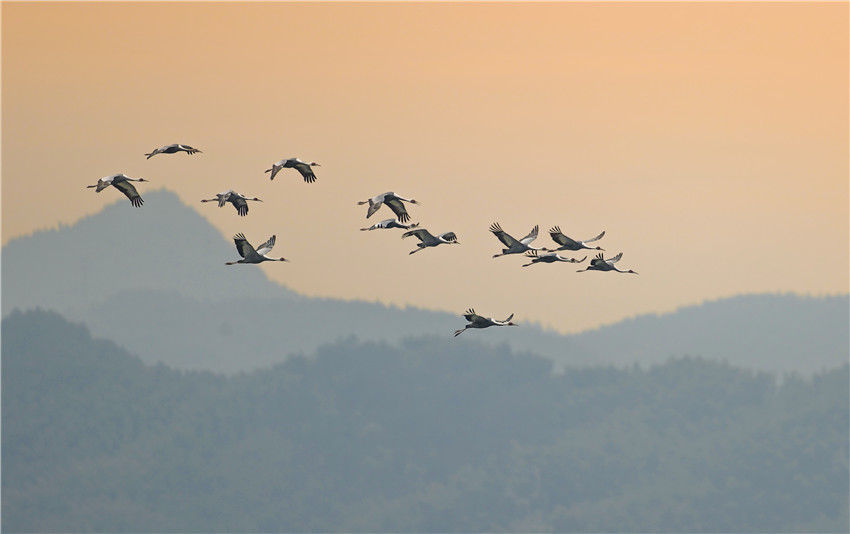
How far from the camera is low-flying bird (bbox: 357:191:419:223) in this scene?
255ft

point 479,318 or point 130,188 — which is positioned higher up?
point 130,188

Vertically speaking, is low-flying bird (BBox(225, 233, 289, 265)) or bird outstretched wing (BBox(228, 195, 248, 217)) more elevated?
bird outstretched wing (BBox(228, 195, 248, 217))

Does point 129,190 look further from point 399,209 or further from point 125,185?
point 399,209

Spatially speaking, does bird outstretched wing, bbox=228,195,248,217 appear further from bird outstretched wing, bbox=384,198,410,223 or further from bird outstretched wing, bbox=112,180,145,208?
bird outstretched wing, bbox=384,198,410,223

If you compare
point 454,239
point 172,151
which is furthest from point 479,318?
point 172,151

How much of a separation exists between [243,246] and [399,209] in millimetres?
8554

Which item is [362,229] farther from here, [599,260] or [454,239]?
[599,260]

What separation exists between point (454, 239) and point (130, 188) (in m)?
15.3

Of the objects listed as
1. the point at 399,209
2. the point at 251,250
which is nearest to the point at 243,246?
the point at 251,250

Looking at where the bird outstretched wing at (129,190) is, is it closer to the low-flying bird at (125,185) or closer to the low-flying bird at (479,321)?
the low-flying bird at (125,185)

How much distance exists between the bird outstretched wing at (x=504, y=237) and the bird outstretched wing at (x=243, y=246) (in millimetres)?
11216

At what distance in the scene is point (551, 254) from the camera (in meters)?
80.8

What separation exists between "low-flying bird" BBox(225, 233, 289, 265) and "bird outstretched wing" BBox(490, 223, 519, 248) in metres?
10.0

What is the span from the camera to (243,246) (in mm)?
75312
